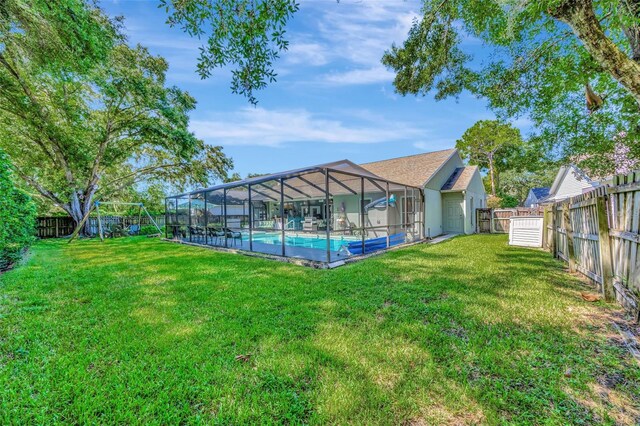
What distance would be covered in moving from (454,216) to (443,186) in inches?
77.4

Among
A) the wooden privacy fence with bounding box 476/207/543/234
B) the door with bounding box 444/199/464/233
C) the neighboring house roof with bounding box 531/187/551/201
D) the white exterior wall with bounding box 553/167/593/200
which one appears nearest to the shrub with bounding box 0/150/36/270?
the door with bounding box 444/199/464/233

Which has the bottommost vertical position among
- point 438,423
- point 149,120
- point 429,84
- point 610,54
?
point 438,423

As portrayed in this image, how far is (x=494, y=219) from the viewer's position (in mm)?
16438

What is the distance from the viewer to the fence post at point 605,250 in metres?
3.99

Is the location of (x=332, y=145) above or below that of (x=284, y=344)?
above

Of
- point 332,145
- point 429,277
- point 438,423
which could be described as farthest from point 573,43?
point 332,145

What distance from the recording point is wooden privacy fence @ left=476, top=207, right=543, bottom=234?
1625 cm

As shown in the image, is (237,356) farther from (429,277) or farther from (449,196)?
(449,196)

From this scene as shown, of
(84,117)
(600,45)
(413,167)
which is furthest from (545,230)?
(84,117)

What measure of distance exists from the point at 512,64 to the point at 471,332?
7599 millimetres

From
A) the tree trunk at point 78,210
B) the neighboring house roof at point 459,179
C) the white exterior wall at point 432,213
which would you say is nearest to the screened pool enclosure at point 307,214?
the white exterior wall at point 432,213

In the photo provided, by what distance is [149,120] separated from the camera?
15484 millimetres

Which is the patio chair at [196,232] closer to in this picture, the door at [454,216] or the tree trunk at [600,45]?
the tree trunk at [600,45]

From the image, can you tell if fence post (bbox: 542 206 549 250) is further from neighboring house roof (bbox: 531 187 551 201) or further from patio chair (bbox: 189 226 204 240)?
neighboring house roof (bbox: 531 187 551 201)
